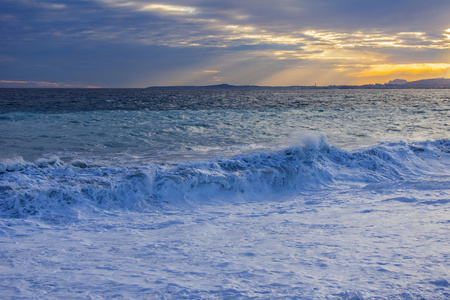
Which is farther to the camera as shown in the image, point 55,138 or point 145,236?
point 55,138

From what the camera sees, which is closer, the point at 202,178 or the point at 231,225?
the point at 231,225

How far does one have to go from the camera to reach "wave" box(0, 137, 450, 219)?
5938 millimetres

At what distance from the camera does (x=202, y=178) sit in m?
7.14

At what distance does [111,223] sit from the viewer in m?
5.11

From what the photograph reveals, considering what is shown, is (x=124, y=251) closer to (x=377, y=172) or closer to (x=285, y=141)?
(x=377, y=172)

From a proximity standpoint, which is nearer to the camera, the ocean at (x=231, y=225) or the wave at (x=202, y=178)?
the ocean at (x=231, y=225)

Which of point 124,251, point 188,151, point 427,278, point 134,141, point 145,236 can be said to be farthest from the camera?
point 134,141

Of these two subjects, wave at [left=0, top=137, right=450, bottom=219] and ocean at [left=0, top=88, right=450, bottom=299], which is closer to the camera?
ocean at [left=0, top=88, right=450, bottom=299]

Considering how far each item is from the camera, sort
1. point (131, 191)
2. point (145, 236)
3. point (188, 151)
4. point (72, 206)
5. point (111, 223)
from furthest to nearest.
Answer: point (188, 151) → point (131, 191) → point (72, 206) → point (111, 223) → point (145, 236)

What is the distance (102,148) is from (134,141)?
1.75m

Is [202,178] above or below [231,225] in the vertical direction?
above

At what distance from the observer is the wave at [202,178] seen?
594cm

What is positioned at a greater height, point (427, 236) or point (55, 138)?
point (55, 138)

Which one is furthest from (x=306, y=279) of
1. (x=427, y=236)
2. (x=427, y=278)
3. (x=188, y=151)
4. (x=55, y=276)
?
(x=188, y=151)
